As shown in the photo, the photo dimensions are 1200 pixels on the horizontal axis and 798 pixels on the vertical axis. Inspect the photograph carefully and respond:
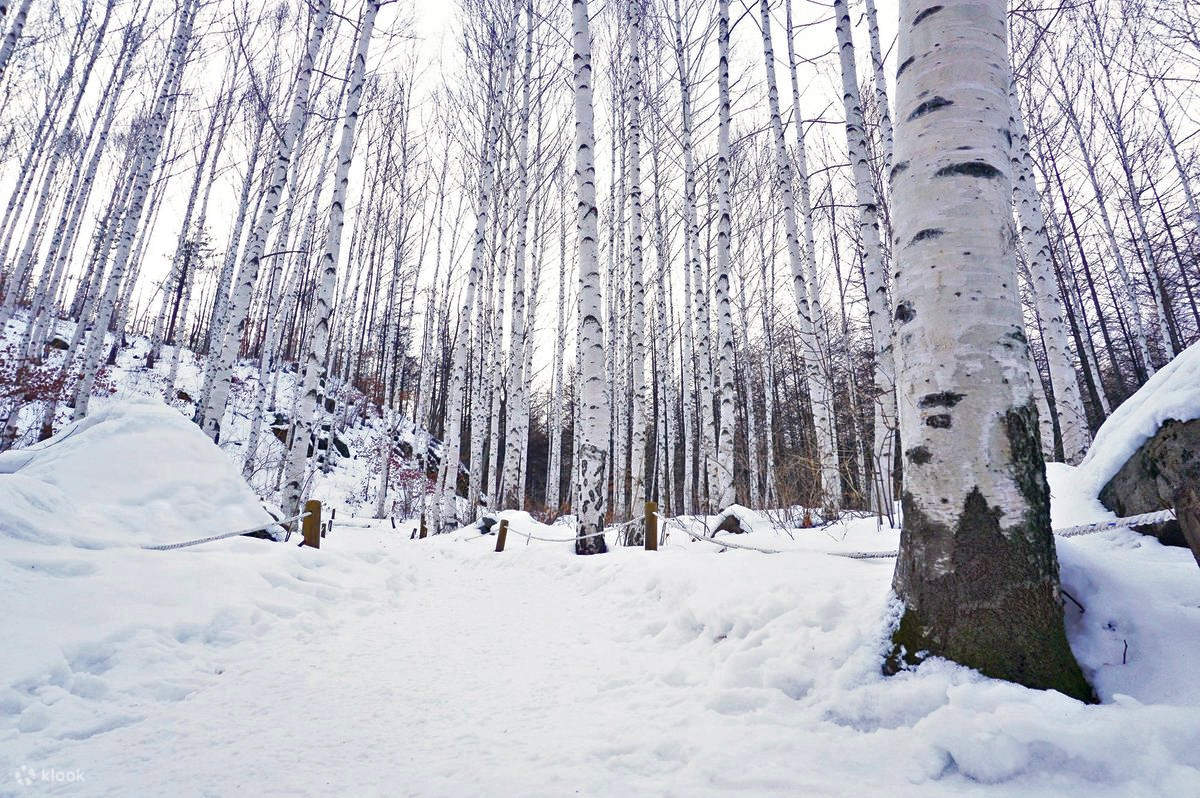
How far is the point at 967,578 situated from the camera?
1.76 meters

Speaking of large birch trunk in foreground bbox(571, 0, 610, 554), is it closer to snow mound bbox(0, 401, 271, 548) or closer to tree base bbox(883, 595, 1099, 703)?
snow mound bbox(0, 401, 271, 548)

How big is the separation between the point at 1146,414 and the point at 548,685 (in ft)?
11.0

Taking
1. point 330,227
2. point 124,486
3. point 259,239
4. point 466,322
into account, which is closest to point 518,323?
point 466,322

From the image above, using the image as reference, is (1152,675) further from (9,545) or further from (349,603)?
(9,545)

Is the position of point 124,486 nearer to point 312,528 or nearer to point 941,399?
point 312,528

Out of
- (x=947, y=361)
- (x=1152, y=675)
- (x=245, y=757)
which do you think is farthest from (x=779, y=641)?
(x=245, y=757)

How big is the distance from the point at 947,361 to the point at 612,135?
1295cm

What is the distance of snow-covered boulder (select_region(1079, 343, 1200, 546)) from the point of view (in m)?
2.32

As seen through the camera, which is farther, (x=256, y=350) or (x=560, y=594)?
(x=256, y=350)

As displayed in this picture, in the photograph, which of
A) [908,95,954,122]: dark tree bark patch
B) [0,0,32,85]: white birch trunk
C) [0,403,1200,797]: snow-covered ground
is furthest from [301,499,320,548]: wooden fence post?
[0,0,32,85]: white birch trunk

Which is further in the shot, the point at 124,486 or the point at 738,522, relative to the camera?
the point at 738,522

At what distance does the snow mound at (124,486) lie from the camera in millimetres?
3175

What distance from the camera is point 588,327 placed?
6.43m

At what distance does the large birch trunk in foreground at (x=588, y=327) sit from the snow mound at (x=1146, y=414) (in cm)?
436
